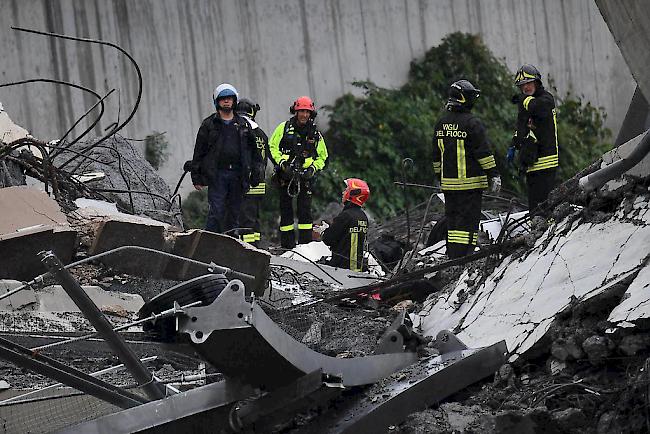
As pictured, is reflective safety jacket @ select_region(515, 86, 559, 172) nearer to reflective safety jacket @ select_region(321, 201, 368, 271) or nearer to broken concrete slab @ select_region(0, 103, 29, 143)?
reflective safety jacket @ select_region(321, 201, 368, 271)

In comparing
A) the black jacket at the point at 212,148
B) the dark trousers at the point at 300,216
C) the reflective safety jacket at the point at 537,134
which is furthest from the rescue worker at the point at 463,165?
the dark trousers at the point at 300,216

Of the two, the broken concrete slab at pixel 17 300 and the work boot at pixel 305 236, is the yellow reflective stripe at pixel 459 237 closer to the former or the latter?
the work boot at pixel 305 236

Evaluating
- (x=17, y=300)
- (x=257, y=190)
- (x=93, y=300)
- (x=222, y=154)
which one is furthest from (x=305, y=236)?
(x=17, y=300)

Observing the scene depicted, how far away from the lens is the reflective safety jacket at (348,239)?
35.4 feet

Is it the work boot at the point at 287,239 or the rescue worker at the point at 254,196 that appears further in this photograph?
the work boot at the point at 287,239

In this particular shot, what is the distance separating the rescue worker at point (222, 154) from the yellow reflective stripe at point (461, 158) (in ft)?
6.85

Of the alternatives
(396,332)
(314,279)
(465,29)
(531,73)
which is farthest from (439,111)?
(396,332)

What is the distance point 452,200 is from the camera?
34.3 ft

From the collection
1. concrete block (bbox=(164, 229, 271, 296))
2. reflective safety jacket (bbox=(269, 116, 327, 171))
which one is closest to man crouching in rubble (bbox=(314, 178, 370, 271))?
reflective safety jacket (bbox=(269, 116, 327, 171))

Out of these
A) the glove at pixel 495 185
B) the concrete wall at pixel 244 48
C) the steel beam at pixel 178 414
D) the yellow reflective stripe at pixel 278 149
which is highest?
the concrete wall at pixel 244 48

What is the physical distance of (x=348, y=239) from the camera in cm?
1080

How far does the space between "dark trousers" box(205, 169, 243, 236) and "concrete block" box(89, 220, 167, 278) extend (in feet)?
10.9

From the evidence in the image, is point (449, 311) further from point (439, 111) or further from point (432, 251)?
point (439, 111)

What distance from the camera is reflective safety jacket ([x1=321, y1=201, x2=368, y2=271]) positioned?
10781 millimetres
